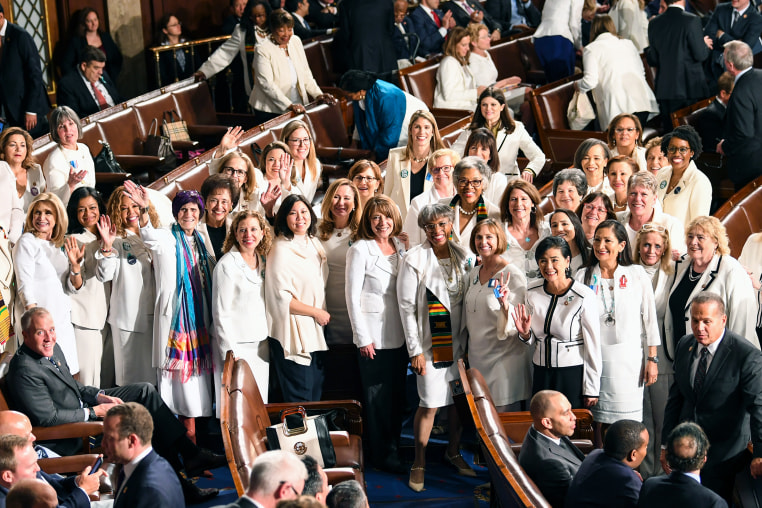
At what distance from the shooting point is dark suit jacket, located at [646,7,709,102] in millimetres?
8438

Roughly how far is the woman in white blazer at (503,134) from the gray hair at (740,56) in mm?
1503

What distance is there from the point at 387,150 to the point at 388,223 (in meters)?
1.99

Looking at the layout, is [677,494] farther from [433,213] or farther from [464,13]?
[464,13]

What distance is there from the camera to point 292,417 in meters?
4.44

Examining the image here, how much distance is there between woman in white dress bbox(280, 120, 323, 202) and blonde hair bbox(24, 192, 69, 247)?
1478mm

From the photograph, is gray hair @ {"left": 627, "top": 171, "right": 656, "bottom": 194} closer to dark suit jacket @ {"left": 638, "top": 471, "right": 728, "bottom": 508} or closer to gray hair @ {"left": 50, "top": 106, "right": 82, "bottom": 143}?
dark suit jacket @ {"left": 638, "top": 471, "right": 728, "bottom": 508}

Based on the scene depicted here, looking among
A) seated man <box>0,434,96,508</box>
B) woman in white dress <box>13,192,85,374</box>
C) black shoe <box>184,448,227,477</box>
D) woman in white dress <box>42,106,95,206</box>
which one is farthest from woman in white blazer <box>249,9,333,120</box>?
seated man <box>0,434,96,508</box>

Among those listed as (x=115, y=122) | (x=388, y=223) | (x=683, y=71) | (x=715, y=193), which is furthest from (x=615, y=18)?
(x=388, y=223)

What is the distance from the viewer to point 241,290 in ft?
16.9

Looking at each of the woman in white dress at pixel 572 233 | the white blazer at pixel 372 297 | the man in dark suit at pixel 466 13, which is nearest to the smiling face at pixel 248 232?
the white blazer at pixel 372 297

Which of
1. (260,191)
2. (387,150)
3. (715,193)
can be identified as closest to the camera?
(260,191)

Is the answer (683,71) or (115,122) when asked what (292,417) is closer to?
(115,122)

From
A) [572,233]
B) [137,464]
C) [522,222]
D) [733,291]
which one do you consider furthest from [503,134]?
[137,464]

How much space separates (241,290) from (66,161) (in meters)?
1.70
